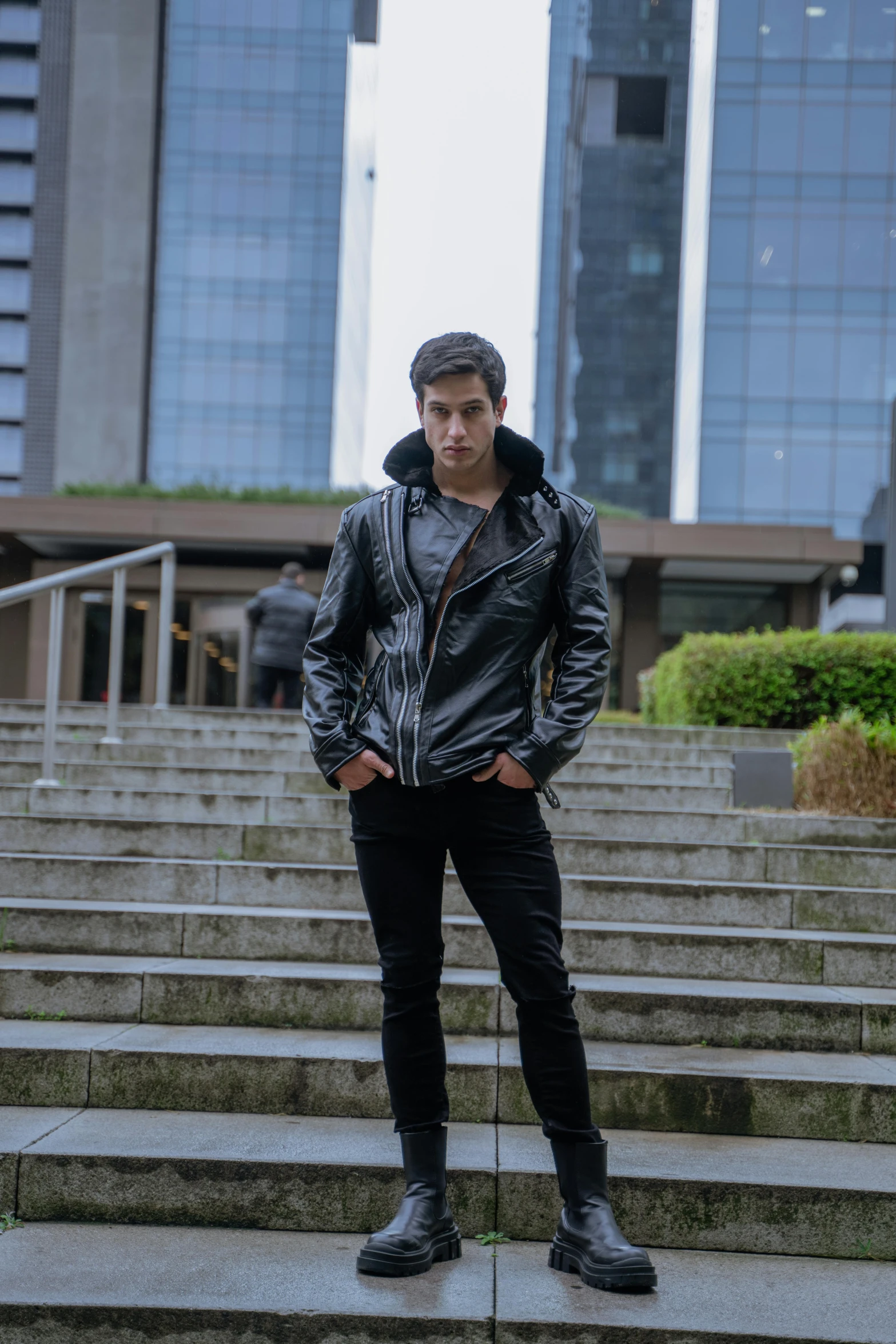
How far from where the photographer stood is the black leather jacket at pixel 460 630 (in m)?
2.48

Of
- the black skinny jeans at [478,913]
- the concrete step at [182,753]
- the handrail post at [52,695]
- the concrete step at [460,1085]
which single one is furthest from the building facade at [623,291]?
the black skinny jeans at [478,913]

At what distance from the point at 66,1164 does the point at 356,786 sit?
1.22 metres

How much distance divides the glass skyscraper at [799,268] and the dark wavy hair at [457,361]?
3415 cm

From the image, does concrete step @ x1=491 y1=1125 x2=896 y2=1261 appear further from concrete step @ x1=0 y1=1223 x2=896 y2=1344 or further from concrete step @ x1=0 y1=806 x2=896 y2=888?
concrete step @ x1=0 y1=806 x2=896 y2=888

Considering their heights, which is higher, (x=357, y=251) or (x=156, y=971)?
(x=357, y=251)

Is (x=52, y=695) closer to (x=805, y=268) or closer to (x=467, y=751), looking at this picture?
(x=467, y=751)

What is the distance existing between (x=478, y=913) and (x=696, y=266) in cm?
3827

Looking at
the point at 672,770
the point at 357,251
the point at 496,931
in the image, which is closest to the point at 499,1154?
the point at 496,931

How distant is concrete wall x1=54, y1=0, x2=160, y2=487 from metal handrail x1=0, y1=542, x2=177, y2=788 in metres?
37.6

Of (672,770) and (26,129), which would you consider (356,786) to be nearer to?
(672,770)

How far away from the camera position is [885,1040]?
359cm

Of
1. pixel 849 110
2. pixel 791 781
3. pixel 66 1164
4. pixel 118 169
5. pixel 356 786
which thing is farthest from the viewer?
pixel 118 169

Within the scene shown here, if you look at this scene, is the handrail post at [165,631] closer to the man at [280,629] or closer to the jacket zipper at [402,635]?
the man at [280,629]

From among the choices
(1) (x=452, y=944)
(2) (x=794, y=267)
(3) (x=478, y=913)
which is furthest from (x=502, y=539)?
(2) (x=794, y=267)
